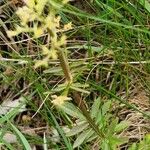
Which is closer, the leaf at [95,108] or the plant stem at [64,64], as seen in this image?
the plant stem at [64,64]

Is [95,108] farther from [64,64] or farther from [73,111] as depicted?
[64,64]

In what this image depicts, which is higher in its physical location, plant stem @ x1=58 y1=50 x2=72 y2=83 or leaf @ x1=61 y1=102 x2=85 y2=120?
plant stem @ x1=58 y1=50 x2=72 y2=83

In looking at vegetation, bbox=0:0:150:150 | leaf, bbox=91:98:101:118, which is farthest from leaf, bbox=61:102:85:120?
vegetation, bbox=0:0:150:150

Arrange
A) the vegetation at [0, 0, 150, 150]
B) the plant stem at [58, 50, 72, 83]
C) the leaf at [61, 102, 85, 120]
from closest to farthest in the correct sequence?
the plant stem at [58, 50, 72, 83] < the leaf at [61, 102, 85, 120] < the vegetation at [0, 0, 150, 150]

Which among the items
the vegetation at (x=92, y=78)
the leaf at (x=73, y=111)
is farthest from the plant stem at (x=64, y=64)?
the vegetation at (x=92, y=78)

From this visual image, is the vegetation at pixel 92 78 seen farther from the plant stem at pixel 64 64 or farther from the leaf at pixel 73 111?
the plant stem at pixel 64 64

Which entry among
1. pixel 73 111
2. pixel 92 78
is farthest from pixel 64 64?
pixel 92 78

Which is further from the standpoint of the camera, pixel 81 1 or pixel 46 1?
pixel 81 1

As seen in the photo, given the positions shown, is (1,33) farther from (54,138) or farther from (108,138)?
(108,138)

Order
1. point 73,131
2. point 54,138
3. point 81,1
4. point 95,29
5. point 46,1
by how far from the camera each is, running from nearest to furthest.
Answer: point 46,1
point 73,131
point 54,138
point 95,29
point 81,1

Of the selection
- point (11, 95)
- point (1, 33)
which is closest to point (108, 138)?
point (11, 95)

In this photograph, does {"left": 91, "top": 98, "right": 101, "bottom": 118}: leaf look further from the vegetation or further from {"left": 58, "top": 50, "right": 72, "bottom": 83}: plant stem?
{"left": 58, "top": 50, "right": 72, "bottom": 83}: plant stem
